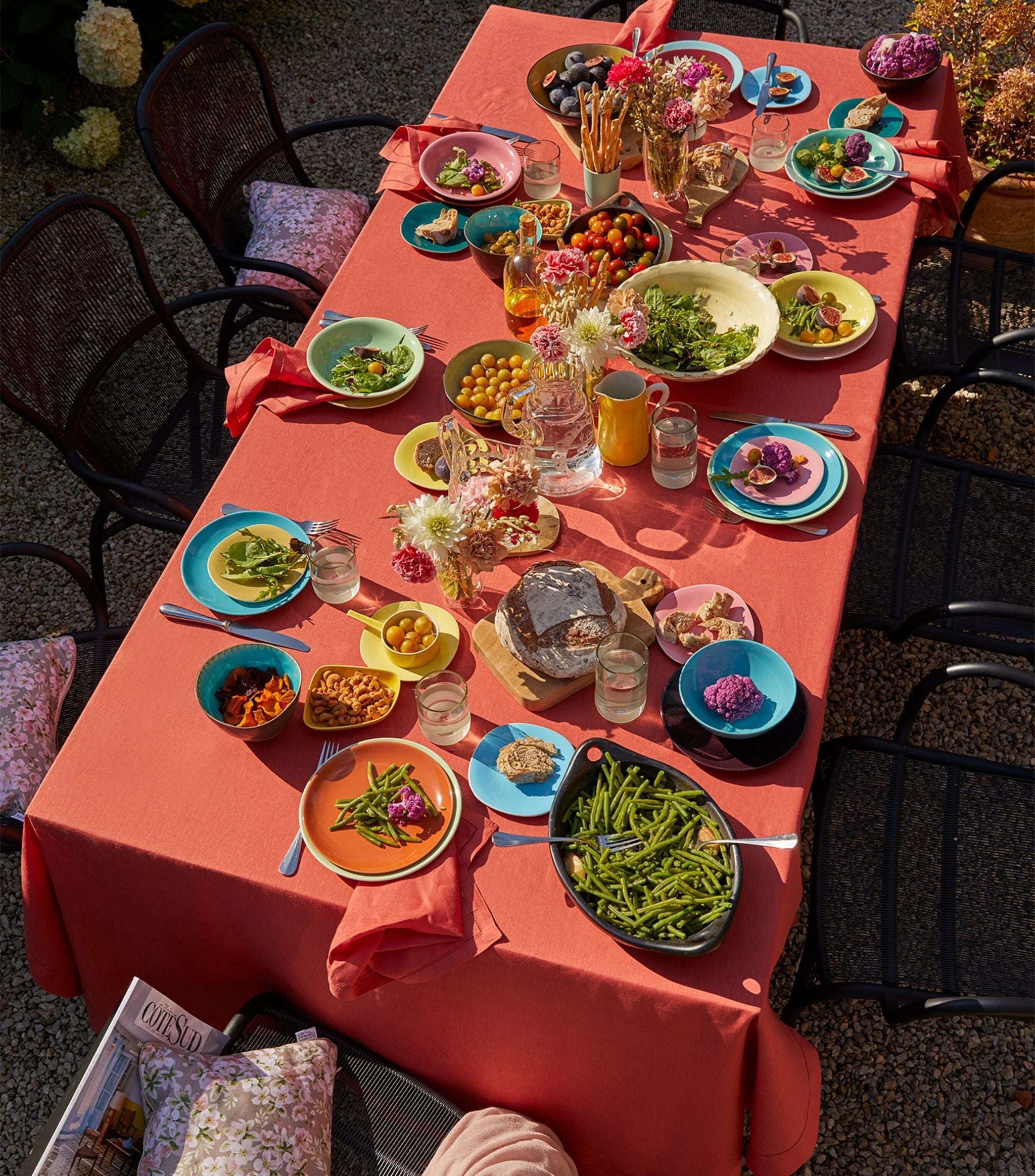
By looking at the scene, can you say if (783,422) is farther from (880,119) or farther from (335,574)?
(880,119)

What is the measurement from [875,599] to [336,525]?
1576mm

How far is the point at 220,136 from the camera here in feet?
12.6

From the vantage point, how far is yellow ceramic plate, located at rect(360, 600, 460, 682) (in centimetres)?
237

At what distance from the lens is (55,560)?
2.94 m

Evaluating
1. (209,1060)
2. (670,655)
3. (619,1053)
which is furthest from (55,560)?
(619,1053)

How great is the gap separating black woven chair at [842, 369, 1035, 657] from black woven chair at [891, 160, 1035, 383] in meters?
0.30

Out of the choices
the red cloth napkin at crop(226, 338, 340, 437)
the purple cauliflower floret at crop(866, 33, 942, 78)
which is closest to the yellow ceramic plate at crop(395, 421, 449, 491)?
the red cloth napkin at crop(226, 338, 340, 437)

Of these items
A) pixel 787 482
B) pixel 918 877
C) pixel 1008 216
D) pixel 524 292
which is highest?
pixel 524 292

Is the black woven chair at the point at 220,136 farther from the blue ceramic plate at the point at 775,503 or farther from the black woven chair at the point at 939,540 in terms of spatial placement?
the black woven chair at the point at 939,540

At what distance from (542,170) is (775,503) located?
1423 millimetres

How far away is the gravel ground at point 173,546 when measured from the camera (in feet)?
9.20

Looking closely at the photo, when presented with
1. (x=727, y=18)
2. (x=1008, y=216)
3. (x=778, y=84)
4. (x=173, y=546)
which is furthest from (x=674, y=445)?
(x=727, y=18)

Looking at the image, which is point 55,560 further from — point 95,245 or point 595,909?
point 595,909

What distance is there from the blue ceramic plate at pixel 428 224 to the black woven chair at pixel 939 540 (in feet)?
4.87
